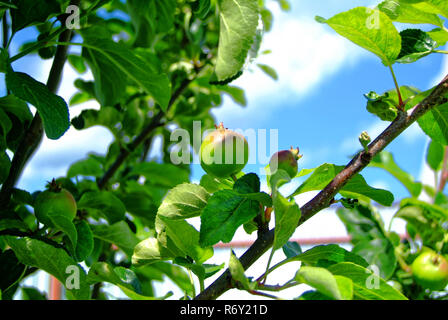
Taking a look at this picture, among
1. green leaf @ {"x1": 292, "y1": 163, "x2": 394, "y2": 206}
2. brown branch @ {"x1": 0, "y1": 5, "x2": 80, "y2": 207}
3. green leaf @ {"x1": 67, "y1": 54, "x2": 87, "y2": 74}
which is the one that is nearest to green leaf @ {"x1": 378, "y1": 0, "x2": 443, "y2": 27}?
green leaf @ {"x1": 292, "y1": 163, "x2": 394, "y2": 206}

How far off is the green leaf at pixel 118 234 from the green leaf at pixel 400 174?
0.76 meters

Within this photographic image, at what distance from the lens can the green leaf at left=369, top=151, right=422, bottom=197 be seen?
1.37 m

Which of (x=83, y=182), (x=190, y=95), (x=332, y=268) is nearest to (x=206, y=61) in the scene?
(x=190, y=95)

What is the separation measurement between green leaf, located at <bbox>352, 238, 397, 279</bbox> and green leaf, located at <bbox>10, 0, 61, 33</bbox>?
2.85 feet

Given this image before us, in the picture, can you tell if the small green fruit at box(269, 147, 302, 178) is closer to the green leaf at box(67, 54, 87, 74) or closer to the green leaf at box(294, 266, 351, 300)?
the green leaf at box(294, 266, 351, 300)

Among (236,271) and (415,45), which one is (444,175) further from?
(236,271)

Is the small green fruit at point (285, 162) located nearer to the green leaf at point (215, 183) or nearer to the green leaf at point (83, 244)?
the green leaf at point (215, 183)

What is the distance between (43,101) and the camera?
0.79 metres

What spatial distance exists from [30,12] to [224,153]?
0.51m

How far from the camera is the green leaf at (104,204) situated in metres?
0.98

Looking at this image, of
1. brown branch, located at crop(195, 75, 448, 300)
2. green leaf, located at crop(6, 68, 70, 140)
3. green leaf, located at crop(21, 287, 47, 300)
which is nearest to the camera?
brown branch, located at crop(195, 75, 448, 300)

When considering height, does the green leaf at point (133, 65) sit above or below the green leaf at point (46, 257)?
above

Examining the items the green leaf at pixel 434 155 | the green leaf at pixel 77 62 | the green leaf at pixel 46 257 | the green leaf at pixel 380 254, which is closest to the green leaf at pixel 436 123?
the green leaf at pixel 380 254

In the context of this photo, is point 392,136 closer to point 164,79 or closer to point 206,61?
point 164,79
